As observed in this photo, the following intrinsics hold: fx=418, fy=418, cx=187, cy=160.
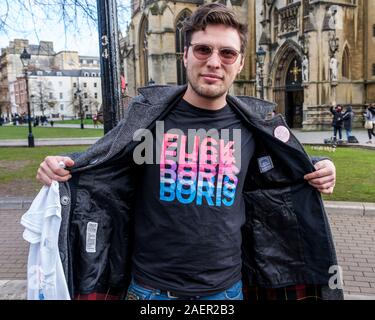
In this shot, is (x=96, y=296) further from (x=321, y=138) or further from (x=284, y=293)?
(x=321, y=138)

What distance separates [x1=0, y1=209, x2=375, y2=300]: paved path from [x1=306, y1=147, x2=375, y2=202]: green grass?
119cm

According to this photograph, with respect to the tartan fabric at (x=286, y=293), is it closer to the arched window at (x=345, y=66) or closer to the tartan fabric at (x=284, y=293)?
the tartan fabric at (x=284, y=293)

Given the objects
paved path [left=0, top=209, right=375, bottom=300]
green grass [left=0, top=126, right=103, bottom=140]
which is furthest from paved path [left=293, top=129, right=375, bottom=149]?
green grass [left=0, top=126, right=103, bottom=140]

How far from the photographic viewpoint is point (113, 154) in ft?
7.61

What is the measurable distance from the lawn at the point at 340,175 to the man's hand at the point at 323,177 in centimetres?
627

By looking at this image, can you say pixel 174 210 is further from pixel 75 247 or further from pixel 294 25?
pixel 294 25

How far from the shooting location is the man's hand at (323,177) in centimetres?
236

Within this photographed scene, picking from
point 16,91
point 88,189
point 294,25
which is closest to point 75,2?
point 88,189

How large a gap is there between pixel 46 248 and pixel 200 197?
0.86 m

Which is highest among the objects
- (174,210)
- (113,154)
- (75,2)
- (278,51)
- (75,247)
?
(278,51)

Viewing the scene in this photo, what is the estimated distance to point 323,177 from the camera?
2369 millimetres

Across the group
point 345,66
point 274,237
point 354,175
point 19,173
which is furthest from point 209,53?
point 345,66

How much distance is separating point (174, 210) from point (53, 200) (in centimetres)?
66

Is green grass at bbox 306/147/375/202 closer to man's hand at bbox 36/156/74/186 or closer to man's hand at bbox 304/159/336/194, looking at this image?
man's hand at bbox 304/159/336/194
